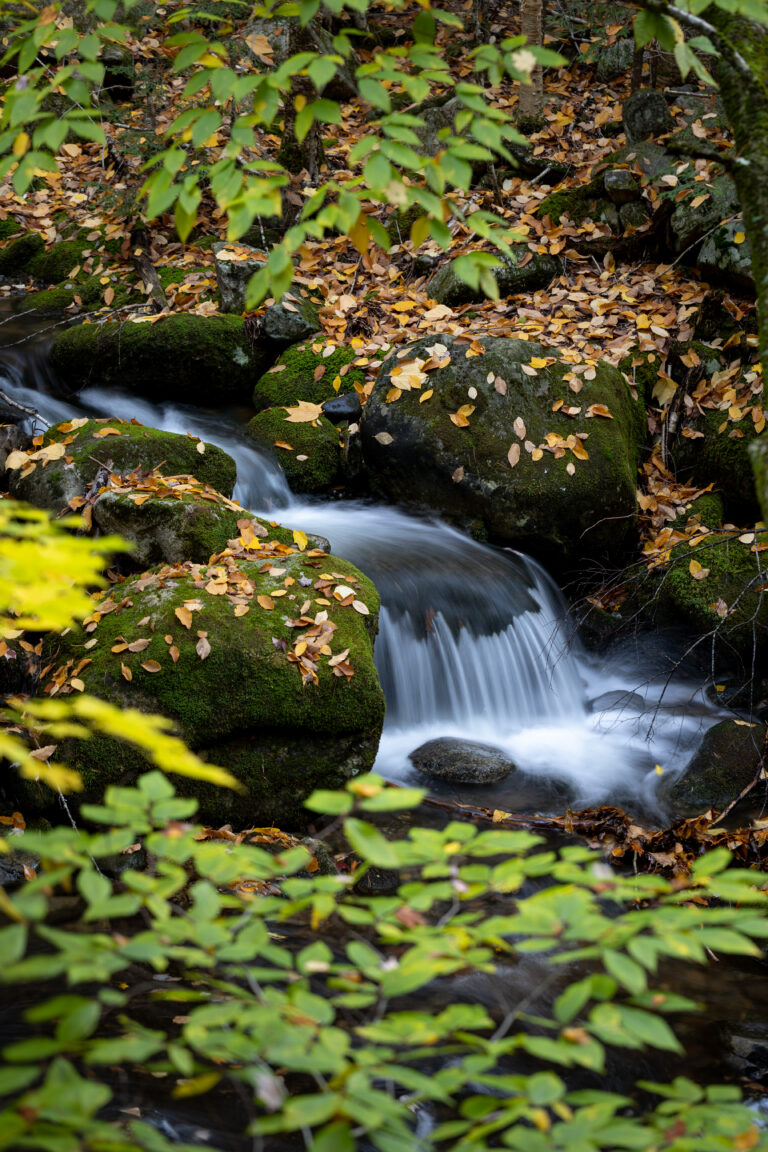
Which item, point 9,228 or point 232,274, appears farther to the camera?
point 9,228

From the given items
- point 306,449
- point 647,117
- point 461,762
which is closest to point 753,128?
point 461,762

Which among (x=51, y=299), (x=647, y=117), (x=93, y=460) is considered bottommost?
(x=93, y=460)

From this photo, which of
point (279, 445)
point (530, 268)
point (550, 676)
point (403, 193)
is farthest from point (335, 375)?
point (403, 193)

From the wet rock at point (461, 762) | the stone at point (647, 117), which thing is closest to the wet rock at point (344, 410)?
the wet rock at point (461, 762)

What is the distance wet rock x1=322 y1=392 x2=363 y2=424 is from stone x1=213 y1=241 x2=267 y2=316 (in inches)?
61.4

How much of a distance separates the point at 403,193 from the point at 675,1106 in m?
1.91

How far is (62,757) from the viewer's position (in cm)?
430

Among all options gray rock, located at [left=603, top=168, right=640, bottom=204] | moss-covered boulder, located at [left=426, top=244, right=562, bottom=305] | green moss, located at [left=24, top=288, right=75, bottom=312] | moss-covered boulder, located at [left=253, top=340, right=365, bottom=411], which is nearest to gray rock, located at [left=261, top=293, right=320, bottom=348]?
moss-covered boulder, located at [left=253, top=340, right=365, bottom=411]

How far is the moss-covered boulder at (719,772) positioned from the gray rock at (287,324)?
531 centimetres

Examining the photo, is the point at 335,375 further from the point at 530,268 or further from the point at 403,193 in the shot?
the point at 403,193

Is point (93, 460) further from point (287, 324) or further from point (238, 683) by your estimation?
point (287, 324)

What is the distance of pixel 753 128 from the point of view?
2543mm

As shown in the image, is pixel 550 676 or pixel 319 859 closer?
pixel 319 859

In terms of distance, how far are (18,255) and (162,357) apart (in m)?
3.77
